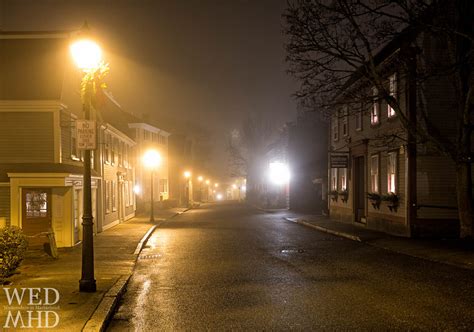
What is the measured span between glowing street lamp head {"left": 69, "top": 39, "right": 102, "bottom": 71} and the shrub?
424 centimetres

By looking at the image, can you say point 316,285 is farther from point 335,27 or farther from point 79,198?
point 79,198

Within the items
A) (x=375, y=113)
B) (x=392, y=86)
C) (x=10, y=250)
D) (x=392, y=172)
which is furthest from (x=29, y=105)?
(x=375, y=113)

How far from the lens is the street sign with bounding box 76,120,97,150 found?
1094 centimetres

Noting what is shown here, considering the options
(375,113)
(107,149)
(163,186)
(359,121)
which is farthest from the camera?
(163,186)

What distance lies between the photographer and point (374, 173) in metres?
26.7

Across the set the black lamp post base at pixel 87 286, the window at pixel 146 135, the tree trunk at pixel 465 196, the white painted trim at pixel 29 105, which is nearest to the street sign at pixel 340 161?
the tree trunk at pixel 465 196

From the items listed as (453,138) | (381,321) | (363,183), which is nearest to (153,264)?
(381,321)

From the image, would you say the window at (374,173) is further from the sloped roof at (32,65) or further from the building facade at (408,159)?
the sloped roof at (32,65)

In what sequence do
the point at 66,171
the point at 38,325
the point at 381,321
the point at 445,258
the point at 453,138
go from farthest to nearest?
the point at 453,138
the point at 66,171
the point at 445,258
the point at 381,321
the point at 38,325

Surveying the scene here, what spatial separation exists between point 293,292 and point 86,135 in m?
5.19

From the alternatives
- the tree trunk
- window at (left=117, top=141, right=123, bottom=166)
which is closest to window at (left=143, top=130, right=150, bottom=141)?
window at (left=117, top=141, right=123, bottom=166)

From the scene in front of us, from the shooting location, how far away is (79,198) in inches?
851

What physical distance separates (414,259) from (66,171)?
11.9 m

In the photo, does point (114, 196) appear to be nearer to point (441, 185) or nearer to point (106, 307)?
point (441, 185)
